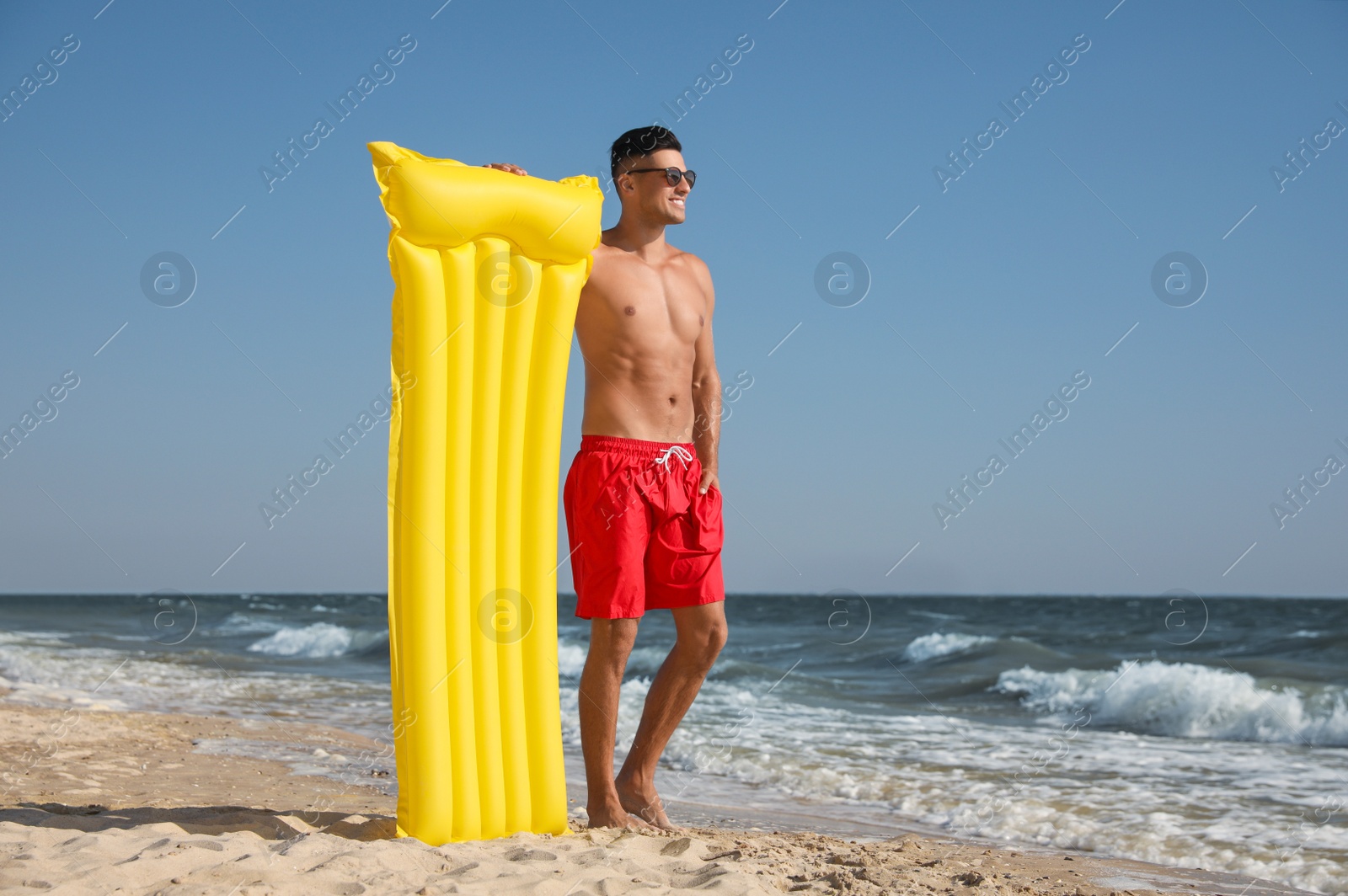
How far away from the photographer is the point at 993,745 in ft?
19.3

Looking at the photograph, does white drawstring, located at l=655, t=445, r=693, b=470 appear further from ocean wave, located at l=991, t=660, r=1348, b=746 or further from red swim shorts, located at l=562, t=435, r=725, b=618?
ocean wave, located at l=991, t=660, r=1348, b=746

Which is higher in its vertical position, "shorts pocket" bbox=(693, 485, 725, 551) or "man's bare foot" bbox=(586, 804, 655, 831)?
"shorts pocket" bbox=(693, 485, 725, 551)

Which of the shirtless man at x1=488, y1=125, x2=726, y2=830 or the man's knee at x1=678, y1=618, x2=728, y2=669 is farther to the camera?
the man's knee at x1=678, y1=618, x2=728, y2=669

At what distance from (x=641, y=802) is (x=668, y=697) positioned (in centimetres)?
31

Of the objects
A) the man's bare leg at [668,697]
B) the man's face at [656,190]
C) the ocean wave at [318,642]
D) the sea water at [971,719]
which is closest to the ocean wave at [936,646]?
the sea water at [971,719]

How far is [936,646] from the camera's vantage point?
14.0 meters

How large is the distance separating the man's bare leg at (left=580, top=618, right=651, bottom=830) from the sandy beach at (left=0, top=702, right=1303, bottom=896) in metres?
0.12

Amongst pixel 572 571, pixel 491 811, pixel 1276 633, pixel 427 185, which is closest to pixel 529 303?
pixel 427 185

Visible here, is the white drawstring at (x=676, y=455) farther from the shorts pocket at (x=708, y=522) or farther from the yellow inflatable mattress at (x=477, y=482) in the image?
the yellow inflatable mattress at (x=477, y=482)

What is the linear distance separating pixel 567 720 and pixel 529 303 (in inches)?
185

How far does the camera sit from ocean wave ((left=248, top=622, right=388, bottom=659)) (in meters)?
15.7

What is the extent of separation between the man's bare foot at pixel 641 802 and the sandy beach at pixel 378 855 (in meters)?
0.11

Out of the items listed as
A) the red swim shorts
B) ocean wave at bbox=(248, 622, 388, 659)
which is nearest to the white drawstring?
the red swim shorts

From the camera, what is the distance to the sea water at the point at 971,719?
4.05 metres
